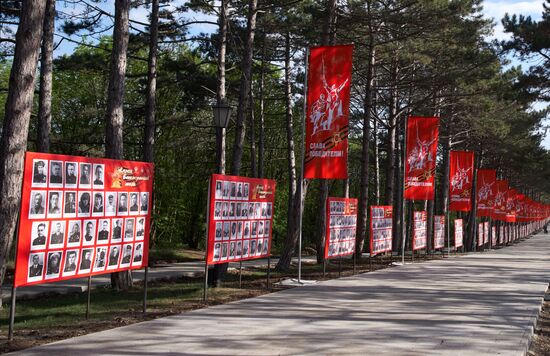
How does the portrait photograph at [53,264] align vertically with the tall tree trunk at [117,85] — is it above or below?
below

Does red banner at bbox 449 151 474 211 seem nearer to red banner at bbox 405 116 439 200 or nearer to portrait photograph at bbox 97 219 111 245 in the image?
red banner at bbox 405 116 439 200

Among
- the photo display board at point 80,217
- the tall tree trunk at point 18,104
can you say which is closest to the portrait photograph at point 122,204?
the photo display board at point 80,217

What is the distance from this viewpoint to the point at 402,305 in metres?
10.6

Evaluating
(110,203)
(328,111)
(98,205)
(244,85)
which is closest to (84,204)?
(98,205)

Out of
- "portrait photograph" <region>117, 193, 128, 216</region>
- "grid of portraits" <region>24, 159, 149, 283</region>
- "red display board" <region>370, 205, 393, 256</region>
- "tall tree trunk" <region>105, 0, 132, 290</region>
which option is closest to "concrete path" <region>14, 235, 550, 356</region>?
"grid of portraits" <region>24, 159, 149, 283</region>

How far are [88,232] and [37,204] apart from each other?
1078mm

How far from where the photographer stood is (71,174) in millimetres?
7328

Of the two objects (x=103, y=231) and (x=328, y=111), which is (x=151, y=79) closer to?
(x=328, y=111)

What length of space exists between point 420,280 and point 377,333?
7890mm

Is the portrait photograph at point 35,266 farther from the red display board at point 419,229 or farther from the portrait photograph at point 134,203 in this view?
the red display board at point 419,229

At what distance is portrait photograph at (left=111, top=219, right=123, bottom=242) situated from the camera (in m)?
8.31

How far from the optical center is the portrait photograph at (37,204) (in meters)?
6.73

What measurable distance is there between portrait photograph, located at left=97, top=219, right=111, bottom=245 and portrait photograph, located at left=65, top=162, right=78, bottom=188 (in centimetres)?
81

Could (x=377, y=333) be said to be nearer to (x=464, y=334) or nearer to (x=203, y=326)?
(x=464, y=334)
